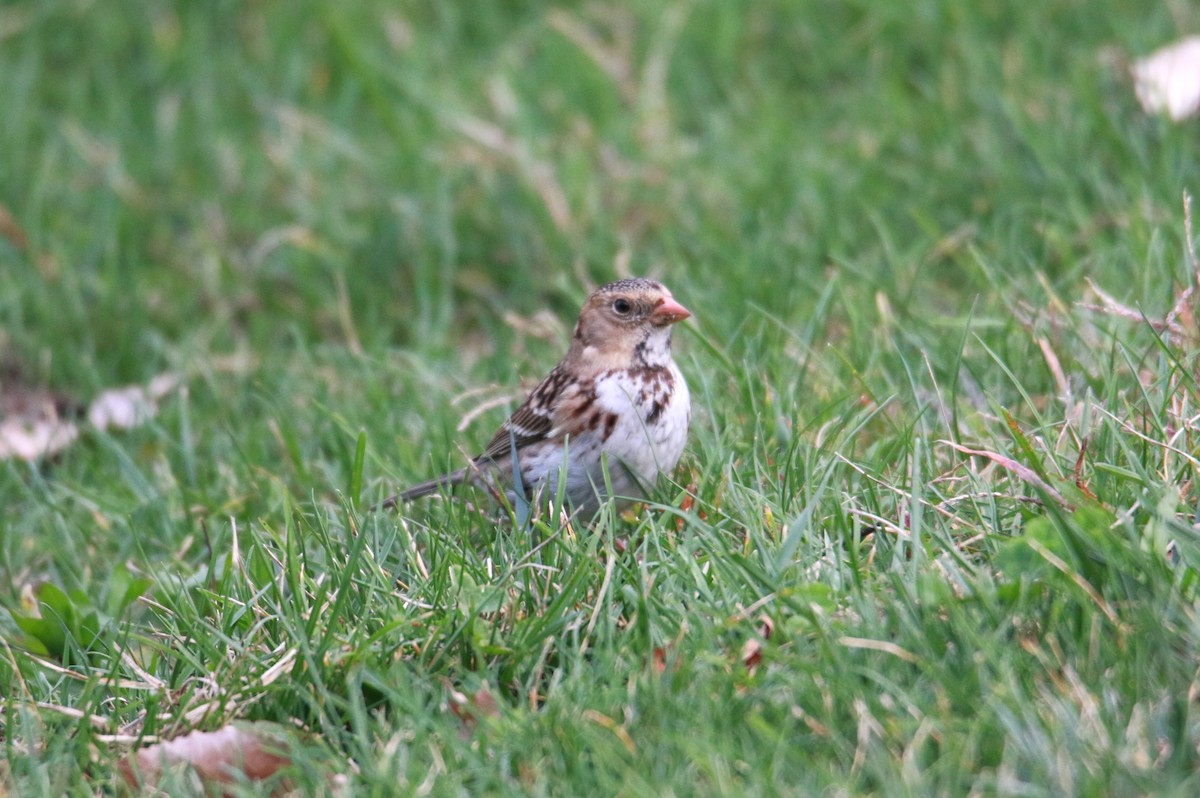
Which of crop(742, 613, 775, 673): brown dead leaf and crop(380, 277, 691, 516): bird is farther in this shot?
crop(380, 277, 691, 516): bird

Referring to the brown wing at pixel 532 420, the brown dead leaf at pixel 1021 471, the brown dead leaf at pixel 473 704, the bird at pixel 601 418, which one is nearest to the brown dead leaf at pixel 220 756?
the brown dead leaf at pixel 473 704

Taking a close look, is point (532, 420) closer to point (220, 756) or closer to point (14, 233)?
point (220, 756)

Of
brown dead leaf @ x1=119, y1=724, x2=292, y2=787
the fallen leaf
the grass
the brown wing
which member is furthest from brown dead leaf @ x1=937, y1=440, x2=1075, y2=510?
the fallen leaf

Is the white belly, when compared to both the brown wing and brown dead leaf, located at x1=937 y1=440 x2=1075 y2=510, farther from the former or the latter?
brown dead leaf, located at x1=937 y1=440 x2=1075 y2=510

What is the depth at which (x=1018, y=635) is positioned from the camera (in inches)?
106

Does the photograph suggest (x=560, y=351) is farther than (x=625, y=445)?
Yes

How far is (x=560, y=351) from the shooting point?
504 cm

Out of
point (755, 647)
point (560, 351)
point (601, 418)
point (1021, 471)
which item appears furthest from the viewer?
point (560, 351)

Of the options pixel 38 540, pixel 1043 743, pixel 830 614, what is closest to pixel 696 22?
pixel 38 540

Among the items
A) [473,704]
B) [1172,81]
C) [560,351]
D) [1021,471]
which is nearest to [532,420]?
[560,351]

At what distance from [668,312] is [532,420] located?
0.49 m

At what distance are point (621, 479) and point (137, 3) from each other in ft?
17.2

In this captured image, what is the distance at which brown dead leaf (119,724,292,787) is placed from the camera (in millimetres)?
2840

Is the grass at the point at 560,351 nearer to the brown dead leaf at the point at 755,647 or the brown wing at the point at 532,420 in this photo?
the brown dead leaf at the point at 755,647
